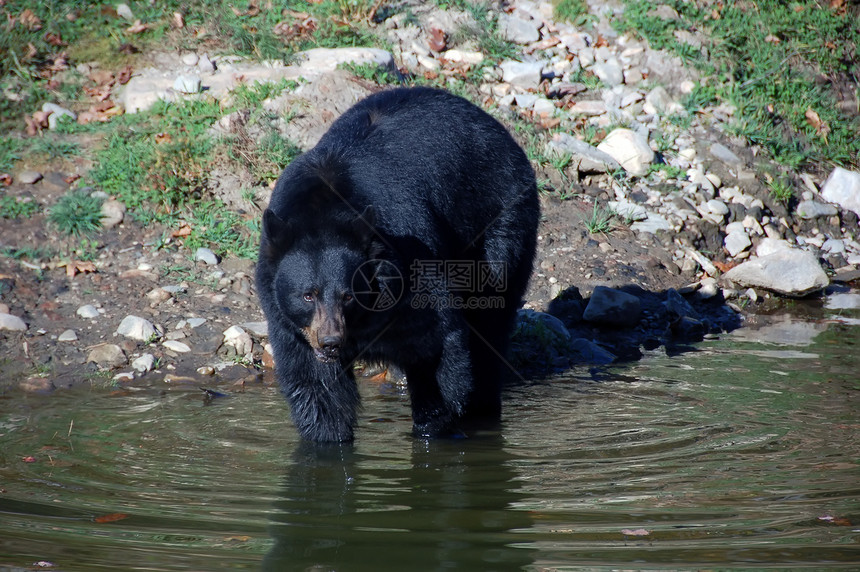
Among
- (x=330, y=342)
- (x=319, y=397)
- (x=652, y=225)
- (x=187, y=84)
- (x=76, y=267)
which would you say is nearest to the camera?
(x=330, y=342)

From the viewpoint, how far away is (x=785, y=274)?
7.79 metres

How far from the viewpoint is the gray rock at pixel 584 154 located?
8.38 m

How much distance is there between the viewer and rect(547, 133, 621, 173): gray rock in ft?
27.5

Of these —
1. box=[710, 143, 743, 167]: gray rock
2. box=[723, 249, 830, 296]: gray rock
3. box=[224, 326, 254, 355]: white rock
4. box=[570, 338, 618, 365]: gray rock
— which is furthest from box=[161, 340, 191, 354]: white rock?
box=[710, 143, 743, 167]: gray rock

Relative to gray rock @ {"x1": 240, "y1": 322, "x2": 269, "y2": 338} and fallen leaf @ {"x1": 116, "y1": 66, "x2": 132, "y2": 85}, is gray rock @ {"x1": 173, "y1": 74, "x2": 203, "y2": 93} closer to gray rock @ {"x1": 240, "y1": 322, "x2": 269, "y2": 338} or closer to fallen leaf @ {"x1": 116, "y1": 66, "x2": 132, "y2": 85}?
fallen leaf @ {"x1": 116, "y1": 66, "x2": 132, "y2": 85}

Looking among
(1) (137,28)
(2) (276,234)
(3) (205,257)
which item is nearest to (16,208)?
(3) (205,257)

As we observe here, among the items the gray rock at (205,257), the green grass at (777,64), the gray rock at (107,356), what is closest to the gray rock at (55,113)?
the gray rock at (205,257)

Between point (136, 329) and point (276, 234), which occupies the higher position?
point (276, 234)

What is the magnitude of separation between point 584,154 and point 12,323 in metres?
5.06

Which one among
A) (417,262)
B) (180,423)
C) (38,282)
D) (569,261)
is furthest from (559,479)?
(38,282)

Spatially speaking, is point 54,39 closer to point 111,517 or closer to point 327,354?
point 327,354

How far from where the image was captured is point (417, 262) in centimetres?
477

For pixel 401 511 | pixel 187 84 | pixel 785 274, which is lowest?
pixel 401 511

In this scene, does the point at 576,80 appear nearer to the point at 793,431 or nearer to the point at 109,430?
the point at 793,431
